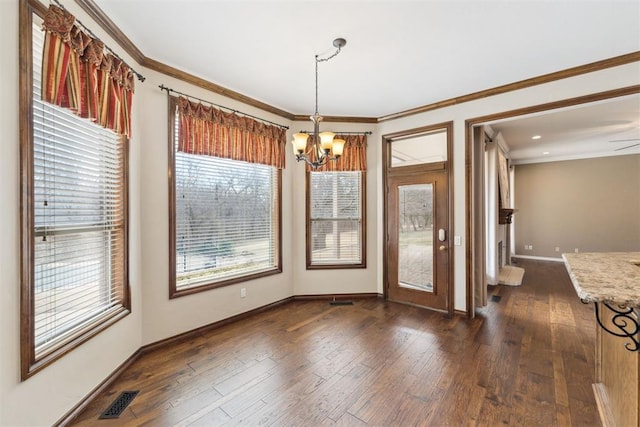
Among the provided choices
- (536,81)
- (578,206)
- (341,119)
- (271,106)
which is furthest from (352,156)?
(578,206)

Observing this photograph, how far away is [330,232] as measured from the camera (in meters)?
4.34

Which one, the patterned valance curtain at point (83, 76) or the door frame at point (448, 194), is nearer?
the patterned valance curtain at point (83, 76)

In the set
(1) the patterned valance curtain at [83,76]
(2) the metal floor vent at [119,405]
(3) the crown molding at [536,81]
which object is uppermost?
(3) the crown molding at [536,81]

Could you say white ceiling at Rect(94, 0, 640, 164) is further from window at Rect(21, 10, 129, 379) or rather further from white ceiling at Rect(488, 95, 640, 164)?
window at Rect(21, 10, 129, 379)

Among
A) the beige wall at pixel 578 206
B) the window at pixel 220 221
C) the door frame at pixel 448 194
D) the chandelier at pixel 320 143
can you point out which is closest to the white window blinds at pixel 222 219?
the window at pixel 220 221

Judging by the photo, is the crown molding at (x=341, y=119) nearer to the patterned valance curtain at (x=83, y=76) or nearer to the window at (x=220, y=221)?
the window at (x=220, y=221)

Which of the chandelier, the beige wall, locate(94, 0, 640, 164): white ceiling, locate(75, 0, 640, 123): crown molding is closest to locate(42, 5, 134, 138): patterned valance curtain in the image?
locate(75, 0, 640, 123): crown molding

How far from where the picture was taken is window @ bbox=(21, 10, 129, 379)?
1.57 m

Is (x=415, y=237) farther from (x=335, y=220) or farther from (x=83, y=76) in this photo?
(x=83, y=76)

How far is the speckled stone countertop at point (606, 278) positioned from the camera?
1.09m

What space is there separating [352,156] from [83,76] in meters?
3.19

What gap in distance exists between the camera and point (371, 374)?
235cm

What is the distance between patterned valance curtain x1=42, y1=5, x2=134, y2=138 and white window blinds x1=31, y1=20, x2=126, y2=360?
108 mm

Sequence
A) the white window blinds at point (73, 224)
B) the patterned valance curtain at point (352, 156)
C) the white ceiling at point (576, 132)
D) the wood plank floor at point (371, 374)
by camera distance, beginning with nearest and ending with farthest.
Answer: the white window blinds at point (73, 224)
the wood plank floor at point (371, 374)
the white ceiling at point (576, 132)
the patterned valance curtain at point (352, 156)
